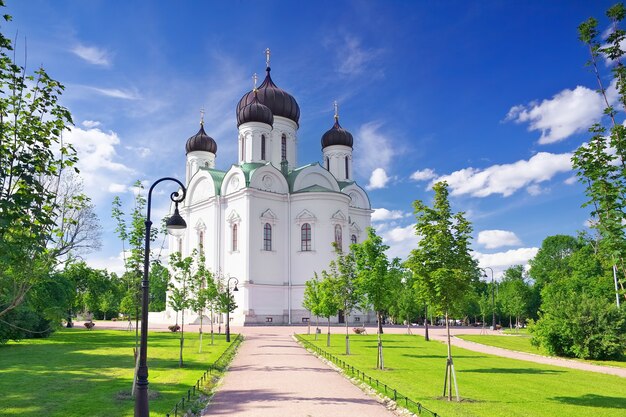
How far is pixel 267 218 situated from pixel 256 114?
12.3 meters

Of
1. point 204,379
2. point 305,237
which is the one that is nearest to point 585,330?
point 204,379

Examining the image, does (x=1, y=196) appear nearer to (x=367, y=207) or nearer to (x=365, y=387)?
(x=365, y=387)

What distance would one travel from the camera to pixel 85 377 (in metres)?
17.6

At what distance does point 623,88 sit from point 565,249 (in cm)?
8473

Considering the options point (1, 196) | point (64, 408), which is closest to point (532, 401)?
point (64, 408)

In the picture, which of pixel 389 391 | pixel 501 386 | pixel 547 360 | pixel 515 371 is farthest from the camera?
pixel 547 360

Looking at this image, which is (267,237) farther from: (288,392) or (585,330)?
(288,392)

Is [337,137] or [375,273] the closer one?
[375,273]

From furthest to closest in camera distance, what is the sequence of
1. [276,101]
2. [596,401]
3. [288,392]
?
1. [276,101]
2. [288,392]
3. [596,401]

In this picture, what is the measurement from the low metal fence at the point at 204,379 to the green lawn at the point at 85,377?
305 mm

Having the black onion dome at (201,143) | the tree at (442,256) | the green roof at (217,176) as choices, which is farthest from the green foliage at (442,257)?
the black onion dome at (201,143)

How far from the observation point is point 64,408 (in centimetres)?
1282

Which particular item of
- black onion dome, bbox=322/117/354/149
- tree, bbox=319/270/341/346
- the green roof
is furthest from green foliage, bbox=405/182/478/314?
black onion dome, bbox=322/117/354/149

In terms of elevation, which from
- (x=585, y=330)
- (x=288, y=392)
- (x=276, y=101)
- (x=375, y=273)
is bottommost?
(x=288, y=392)
